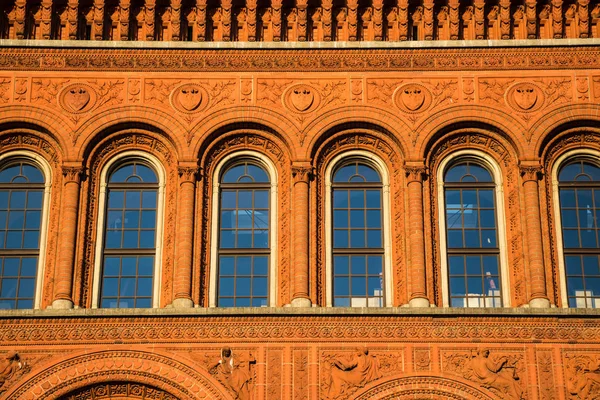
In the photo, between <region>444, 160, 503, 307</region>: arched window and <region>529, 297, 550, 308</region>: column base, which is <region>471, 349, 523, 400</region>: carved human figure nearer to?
Result: <region>529, 297, 550, 308</region>: column base

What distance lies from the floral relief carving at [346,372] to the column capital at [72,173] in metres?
5.55

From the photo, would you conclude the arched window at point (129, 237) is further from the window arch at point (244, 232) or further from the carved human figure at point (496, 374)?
the carved human figure at point (496, 374)

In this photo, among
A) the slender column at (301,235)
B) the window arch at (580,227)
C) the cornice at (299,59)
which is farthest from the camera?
the cornice at (299,59)

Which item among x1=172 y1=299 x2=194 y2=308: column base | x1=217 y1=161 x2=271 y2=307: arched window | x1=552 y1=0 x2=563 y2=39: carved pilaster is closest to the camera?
x1=172 y1=299 x2=194 y2=308: column base

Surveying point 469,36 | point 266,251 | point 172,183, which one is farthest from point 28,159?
point 469,36

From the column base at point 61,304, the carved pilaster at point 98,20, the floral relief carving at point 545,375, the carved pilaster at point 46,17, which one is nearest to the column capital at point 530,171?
the floral relief carving at point 545,375

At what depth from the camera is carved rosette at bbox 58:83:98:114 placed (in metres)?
27.4

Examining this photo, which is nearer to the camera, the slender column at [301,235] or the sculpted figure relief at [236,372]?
the sculpted figure relief at [236,372]

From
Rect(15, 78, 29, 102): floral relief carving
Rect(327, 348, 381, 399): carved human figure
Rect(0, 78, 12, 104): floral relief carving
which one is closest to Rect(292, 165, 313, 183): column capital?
Rect(327, 348, 381, 399): carved human figure

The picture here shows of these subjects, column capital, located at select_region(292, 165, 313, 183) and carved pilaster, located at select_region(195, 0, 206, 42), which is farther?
carved pilaster, located at select_region(195, 0, 206, 42)

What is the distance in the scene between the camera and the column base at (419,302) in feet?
84.7

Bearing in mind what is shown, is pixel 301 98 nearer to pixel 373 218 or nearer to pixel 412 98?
pixel 412 98

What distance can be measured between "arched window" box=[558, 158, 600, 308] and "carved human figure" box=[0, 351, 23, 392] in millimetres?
9619

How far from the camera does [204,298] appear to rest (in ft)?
85.9
